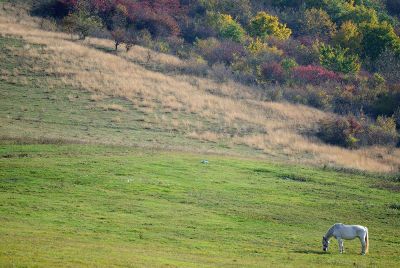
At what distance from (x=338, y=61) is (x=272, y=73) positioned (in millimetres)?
11054

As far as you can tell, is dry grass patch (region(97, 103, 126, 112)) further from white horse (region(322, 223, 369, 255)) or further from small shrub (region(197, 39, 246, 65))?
white horse (region(322, 223, 369, 255))

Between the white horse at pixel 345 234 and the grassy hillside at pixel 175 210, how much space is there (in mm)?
510

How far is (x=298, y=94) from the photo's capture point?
81.6 metres

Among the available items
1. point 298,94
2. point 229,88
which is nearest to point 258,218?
point 229,88

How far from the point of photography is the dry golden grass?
58125mm

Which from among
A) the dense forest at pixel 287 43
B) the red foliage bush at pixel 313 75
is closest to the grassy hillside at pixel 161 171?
the dense forest at pixel 287 43

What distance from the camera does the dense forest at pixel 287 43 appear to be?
263ft

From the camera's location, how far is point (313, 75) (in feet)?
295

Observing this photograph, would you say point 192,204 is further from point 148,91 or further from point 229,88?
point 229,88

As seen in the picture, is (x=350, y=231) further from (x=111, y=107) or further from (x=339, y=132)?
(x=339, y=132)

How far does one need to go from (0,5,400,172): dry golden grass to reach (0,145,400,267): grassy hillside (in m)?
9.79

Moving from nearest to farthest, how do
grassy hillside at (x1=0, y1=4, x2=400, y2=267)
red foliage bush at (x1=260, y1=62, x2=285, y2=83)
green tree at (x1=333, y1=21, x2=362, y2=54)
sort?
grassy hillside at (x1=0, y1=4, x2=400, y2=267) < red foliage bush at (x1=260, y1=62, x2=285, y2=83) < green tree at (x1=333, y1=21, x2=362, y2=54)

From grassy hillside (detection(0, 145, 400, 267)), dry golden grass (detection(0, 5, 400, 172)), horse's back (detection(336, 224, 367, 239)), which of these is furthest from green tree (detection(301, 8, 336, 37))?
horse's back (detection(336, 224, 367, 239))

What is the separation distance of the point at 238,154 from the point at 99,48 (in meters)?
34.1
